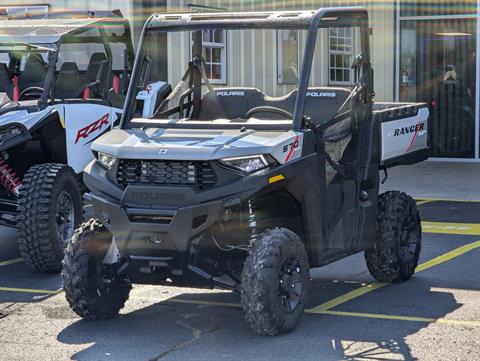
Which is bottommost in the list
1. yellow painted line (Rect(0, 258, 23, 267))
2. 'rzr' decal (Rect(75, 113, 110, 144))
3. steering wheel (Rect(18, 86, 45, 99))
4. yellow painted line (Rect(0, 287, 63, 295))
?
yellow painted line (Rect(0, 258, 23, 267))

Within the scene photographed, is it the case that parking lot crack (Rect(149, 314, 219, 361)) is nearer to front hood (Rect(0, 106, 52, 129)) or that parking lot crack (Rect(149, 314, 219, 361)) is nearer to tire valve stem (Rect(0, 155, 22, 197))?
tire valve stem (Rect(0, 155, 22, 197))

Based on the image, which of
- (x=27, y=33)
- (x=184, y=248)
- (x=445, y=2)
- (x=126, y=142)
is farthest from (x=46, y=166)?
(x=445, y=2)

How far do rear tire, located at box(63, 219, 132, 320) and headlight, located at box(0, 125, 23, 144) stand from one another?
7.59ft

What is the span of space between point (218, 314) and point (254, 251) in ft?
3.43

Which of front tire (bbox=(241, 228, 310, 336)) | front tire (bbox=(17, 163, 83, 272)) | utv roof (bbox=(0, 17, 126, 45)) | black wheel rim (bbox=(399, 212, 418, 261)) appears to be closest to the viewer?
front tire (bbox=(241, 228, 310, 336))

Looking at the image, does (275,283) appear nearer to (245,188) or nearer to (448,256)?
(245,188)

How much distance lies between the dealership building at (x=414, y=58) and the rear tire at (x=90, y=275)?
31.4 ft

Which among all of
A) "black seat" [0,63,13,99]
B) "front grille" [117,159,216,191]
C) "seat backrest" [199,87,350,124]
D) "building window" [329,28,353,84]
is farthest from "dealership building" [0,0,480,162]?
"front grille" [117,159,216,191]

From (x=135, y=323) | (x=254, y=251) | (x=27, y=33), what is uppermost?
(x=27, y=33)

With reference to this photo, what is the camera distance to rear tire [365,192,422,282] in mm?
8086

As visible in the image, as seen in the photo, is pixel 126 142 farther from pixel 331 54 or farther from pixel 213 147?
Result: pixel 331 54

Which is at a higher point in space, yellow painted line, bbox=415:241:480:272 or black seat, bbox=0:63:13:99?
black seat, bbox=0:63:13:99

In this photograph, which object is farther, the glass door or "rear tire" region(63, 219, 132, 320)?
the glass door

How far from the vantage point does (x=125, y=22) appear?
450 inches
